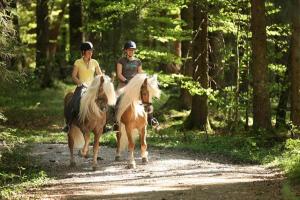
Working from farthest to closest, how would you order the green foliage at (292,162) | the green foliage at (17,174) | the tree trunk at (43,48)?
the tree trunk at (43,48) → the green foliage at (292,162) → the green foliage at (17,174)

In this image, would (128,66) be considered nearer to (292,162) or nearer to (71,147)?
(71,147)

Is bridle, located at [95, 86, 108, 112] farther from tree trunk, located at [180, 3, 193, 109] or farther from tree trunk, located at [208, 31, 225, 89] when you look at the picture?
tree trunk, located at [180, 3, 193, 109]

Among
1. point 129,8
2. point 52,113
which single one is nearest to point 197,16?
point 129,8

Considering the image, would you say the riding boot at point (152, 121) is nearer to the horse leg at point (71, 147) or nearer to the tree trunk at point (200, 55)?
the horse leg at point (71, 147)

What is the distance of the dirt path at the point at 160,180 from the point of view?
34.0ft

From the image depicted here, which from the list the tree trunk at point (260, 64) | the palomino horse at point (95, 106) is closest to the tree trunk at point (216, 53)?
the tree trunk at point (260, 64)

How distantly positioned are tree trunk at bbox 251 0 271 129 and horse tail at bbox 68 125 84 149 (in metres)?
5.51

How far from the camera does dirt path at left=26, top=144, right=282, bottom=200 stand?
10.4 meters

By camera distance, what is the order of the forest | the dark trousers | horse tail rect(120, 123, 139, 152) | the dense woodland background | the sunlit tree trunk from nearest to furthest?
the forest
the dark trousers
horse tail rect(120, 123, 139, 152)
the dense woodland background
the sunlit tree trunk

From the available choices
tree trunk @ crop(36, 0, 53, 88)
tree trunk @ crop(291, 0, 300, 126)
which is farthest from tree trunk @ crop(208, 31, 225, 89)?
tree trunk @ crop(36, 0, 53, 88)

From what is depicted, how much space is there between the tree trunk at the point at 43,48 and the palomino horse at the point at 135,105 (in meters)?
18.6

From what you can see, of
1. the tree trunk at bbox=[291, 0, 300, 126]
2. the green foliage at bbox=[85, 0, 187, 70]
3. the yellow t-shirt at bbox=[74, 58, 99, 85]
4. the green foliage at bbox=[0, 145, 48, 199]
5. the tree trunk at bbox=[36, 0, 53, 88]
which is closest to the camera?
the green foliage at bbox=[0, 145, 48, 199]

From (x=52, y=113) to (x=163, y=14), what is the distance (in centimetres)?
873

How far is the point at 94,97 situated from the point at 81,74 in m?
0.97
